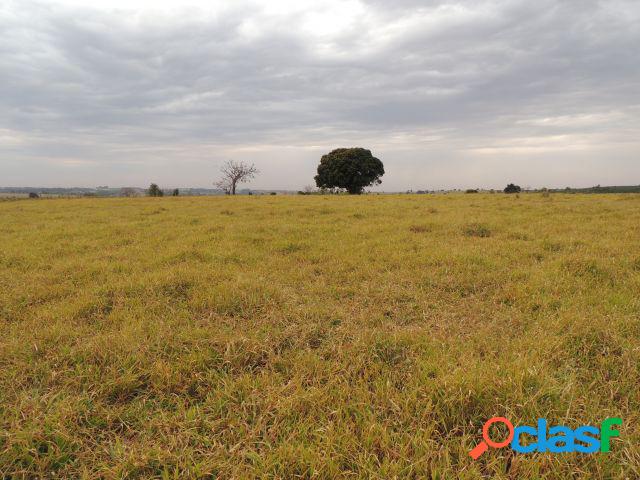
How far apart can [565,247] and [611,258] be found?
58.3 inches

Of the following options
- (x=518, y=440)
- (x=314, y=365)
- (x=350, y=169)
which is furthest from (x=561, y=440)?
(x=350, y=169)

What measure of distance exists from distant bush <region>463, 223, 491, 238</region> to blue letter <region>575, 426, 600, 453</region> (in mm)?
8856

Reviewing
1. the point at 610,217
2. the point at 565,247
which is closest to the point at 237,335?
the point at 565,247

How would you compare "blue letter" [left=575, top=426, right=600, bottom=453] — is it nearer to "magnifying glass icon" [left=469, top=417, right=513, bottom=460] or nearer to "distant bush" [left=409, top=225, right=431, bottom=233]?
"magnifying glass icon" [left=469, top=417, right=513, bottom=460]

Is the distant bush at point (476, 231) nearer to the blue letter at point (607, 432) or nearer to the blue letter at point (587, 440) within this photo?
the blue letter at point (607, 432)

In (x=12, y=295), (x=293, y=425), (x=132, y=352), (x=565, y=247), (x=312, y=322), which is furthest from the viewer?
(x=565, y=247)

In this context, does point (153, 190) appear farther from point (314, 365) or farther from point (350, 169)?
point (314, 365)

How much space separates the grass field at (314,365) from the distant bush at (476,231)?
329 centimetres

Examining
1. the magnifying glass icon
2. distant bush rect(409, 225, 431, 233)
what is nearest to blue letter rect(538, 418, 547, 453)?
the magnifying glass icon

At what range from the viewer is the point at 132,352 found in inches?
158

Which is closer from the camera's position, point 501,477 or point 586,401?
point 501,477

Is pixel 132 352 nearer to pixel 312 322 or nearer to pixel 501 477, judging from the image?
pixel 312 322

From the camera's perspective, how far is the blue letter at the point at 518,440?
2.57m

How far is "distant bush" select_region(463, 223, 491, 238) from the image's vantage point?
36.3ft
